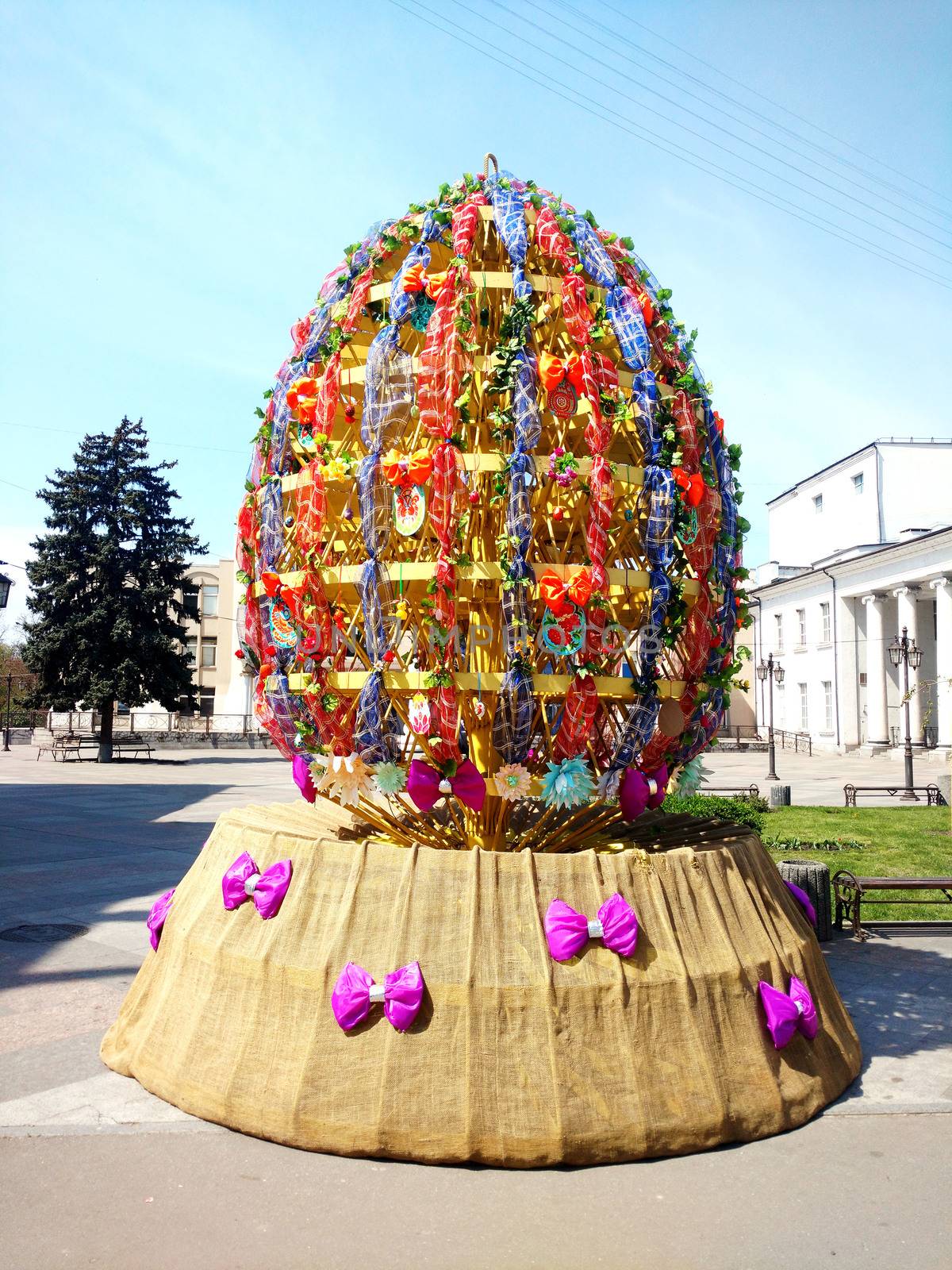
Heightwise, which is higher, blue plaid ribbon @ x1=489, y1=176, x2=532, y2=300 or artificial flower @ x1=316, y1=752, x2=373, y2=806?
blue plaid ribbon @ x1=489, y1=176, x2=532, y2=300

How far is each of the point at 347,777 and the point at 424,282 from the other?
2777 millimetres

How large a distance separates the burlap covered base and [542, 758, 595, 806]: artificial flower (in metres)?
0.30

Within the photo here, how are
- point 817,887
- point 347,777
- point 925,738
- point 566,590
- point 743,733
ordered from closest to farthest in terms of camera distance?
1. point 566,590
2. point 347,777
3. point 817,887
4. point 925,738
5. point 743,733

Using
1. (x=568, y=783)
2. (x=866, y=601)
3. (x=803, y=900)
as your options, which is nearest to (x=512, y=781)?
(x=568, y=783)

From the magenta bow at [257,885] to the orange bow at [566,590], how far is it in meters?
2.01

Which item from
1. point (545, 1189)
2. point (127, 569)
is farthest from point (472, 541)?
point (127, 569)

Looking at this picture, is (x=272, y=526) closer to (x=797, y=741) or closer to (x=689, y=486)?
(x=689, y=486)

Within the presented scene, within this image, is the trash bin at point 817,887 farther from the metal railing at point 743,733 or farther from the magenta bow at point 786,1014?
the metal railing at point 743,733

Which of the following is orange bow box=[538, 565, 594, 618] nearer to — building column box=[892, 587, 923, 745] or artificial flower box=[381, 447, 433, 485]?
artificial flower box=[381, 447, 433, 485]

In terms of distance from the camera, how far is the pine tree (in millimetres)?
36250

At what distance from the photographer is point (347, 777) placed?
5383 millimetres

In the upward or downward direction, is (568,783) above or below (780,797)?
above

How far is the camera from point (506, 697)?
199 inches

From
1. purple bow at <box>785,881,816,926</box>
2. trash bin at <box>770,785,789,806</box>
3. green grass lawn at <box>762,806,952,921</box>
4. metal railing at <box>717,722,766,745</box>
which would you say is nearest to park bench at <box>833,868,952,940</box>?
green grass lawn at <box>762,806,952,921</box>
